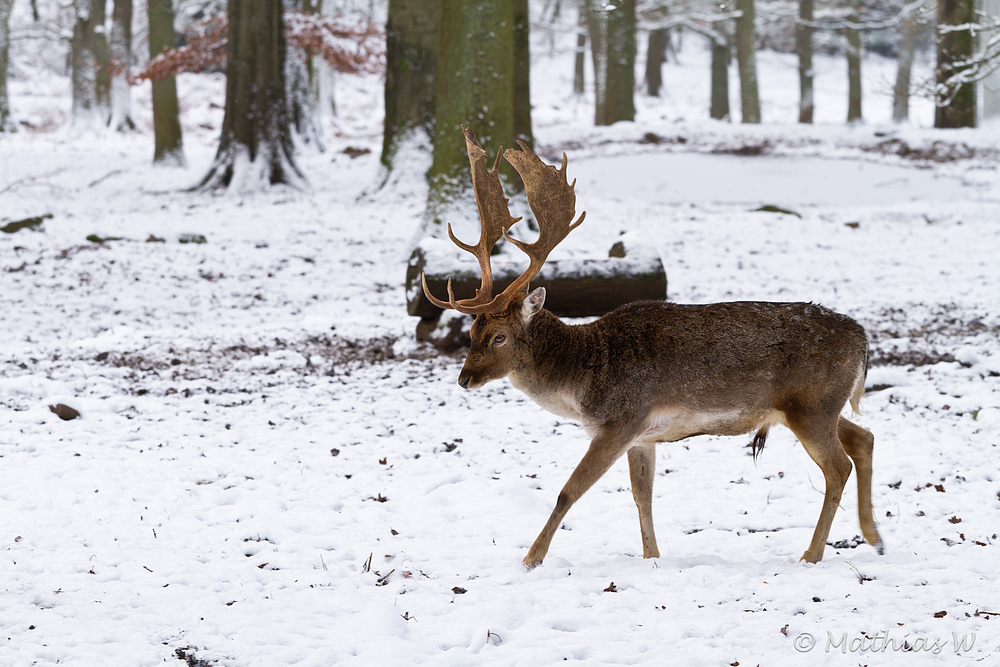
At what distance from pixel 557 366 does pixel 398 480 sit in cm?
185

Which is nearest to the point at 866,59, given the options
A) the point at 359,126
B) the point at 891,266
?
the point at 359,126

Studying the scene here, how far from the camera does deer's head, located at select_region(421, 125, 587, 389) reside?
4.58m

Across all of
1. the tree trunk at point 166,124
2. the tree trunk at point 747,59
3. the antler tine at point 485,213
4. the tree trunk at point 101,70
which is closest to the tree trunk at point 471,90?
the antler tine at point 485,213

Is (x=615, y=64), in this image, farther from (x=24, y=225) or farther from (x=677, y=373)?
(x=677, y=373)

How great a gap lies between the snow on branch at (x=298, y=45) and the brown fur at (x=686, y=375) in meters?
16.6

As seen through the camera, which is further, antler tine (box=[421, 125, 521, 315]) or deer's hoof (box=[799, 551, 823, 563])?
antler tine (box=[421, 125, 521, 315])

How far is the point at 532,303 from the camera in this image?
4633mm

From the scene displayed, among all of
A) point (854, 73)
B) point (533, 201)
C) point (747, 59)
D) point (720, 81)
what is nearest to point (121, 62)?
point (747, 59)

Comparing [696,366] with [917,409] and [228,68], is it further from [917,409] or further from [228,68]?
[228,68]

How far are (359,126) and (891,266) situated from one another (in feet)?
81.6

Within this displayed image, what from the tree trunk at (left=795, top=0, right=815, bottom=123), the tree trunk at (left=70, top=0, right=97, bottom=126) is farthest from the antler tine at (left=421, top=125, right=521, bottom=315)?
the tree trunk at (left=795, top=0, right=815, bottom=123)

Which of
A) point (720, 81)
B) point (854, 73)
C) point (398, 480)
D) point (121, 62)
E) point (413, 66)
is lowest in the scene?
point (398, 480)

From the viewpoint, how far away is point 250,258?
12.9 meters

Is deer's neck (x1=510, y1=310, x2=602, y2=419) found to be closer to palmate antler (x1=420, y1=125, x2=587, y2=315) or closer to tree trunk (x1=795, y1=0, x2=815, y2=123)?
palmate antler (x1=420, y1=125, x2=587, y2=315)
